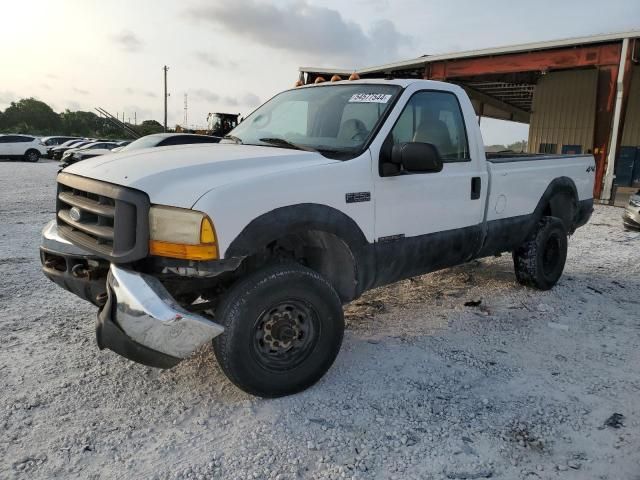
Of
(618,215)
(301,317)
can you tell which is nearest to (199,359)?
(301,317)

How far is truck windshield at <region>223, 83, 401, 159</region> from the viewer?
3.52 metres

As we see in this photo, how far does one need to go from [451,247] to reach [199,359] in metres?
2.11

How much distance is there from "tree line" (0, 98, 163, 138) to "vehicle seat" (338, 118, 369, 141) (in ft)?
193

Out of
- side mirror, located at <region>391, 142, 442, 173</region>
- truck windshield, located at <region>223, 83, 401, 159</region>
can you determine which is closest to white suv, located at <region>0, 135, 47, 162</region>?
truck windshield, located at <region>223, 83, 401, 159</region>

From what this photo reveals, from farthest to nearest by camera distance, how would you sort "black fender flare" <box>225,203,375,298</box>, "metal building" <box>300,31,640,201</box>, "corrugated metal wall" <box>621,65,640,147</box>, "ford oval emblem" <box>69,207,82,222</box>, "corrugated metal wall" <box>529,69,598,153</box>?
"corrugated metal wall" <box>529,69,598,153</box>, "corrugated metal wall" <box>621,65,640,147</box>, "metal building" <box>300,31,640,201</box>, "ford oval emblem" <box>69,207,82,222</box>, "black fender flare" <box>225,203,375,298</box>

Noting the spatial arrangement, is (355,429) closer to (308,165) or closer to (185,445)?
(185,445)

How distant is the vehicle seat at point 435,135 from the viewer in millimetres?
3863

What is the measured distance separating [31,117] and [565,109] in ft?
199

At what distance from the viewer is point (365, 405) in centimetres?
298

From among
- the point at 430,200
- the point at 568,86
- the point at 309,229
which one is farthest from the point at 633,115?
the point at 309,229

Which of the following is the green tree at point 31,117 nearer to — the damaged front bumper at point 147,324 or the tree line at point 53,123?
the tree line at point 53,123

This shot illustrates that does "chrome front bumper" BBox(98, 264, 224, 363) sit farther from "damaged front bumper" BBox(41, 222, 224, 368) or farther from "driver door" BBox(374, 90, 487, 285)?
"driver door" BBox(374, 90, 487, 285)

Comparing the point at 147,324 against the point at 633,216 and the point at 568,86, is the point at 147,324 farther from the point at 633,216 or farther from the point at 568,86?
the point at 568,86

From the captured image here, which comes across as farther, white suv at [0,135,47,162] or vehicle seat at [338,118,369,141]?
white suv at [0,135,47,162]
